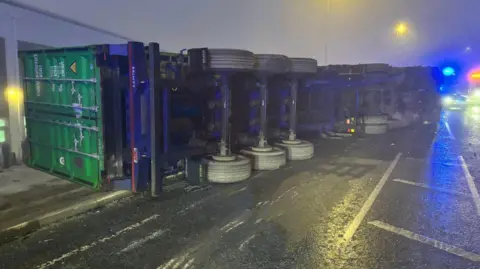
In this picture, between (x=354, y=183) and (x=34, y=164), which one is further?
(x=34, y=164)

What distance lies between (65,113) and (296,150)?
215 inches

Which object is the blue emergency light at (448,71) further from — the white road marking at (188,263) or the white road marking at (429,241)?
the white road marking at (188,263)

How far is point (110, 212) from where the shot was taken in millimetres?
5332

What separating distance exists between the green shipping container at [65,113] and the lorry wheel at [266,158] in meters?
3.40

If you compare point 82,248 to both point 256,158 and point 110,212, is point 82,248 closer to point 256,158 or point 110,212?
point 110,212

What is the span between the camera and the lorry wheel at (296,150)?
9.29 m

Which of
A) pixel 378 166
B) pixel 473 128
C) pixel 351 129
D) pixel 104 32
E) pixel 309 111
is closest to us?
pixel 378 166

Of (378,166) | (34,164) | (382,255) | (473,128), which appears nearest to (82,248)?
(382,255)

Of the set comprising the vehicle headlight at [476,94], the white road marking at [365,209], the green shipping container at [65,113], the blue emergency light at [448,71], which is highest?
the blue emergency light at [448,71]

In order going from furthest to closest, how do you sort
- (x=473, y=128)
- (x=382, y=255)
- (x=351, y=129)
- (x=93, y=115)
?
(x=473, y=128) < (x=351, y=129) < (x=93, y=115) < (x=382, y=255)

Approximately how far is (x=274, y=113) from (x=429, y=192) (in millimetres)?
5242

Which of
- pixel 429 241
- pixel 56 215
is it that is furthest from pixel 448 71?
pixel 56 215

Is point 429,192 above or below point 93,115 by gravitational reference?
below

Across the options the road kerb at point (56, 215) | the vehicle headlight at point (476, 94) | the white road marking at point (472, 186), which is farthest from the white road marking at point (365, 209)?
the vehicle headlight at point (476, 94)
